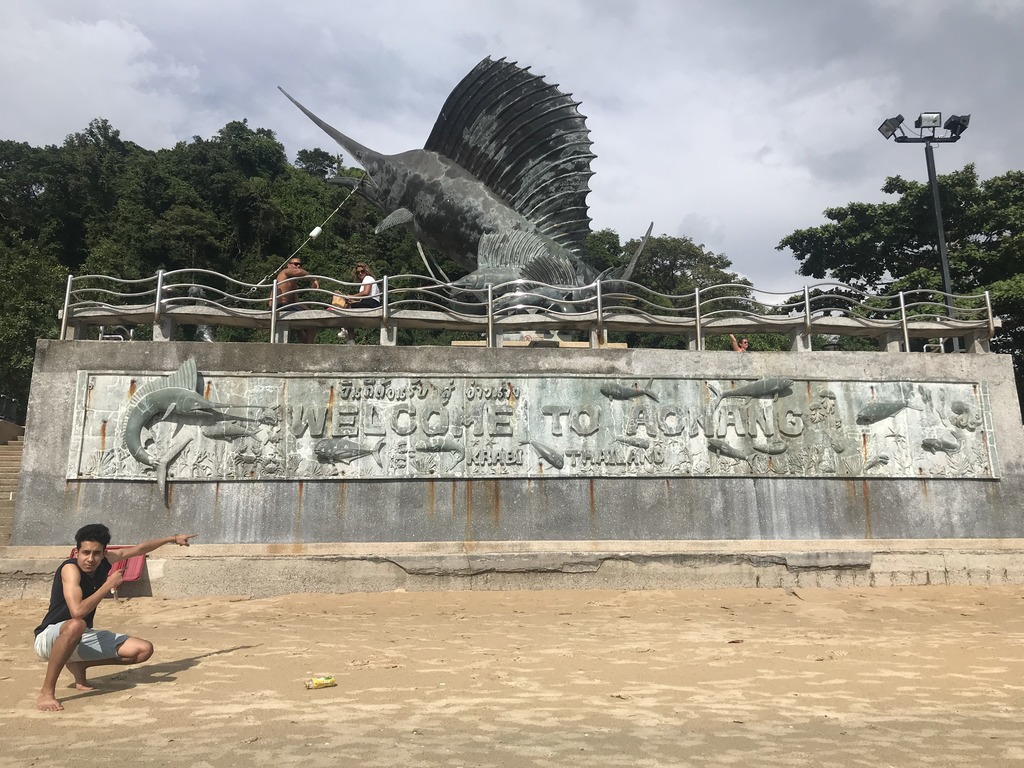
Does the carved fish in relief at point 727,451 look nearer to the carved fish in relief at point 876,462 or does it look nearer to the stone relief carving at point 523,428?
the stone relief carving at point 523,428

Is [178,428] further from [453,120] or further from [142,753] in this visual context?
[453,120]

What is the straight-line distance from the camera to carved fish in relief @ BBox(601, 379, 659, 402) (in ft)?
28.5

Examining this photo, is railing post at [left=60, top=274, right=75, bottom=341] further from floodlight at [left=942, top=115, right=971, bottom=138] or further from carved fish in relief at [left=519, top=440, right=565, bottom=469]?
floodlight at [left=942, top=115, right=971, bottom=138]

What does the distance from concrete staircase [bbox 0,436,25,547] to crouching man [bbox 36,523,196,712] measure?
4558 millimetres

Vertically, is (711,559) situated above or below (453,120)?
below

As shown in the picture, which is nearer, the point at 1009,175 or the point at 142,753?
the point at 142,753

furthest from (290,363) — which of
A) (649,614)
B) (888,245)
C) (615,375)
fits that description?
(888,245)

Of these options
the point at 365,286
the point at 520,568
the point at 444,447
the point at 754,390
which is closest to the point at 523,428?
the point at 444,447

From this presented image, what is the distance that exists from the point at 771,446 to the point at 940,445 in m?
2.10

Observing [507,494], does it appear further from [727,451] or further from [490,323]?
[727,451]

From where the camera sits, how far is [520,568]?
750 centimetres

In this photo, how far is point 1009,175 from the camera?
70.4 feet

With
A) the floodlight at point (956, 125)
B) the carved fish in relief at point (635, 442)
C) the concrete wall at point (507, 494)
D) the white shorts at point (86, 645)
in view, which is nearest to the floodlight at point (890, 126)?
the floodlight at point (956, 125)

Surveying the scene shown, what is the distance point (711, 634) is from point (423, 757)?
3.36m
